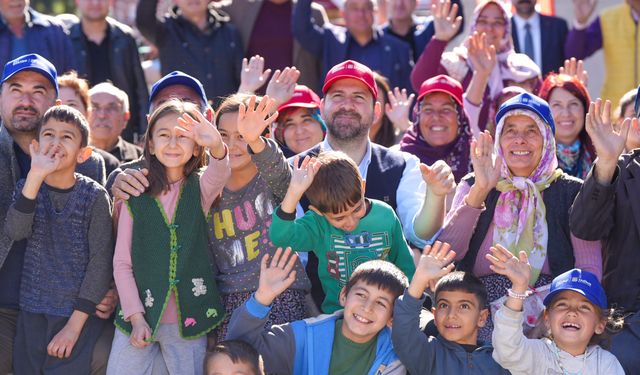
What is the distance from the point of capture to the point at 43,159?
5.31 meters

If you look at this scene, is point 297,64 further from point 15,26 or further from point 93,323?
point 93,323

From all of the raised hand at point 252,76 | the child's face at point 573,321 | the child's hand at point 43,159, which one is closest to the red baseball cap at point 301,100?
the raised hand at point 252,76

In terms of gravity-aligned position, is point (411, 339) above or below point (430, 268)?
below

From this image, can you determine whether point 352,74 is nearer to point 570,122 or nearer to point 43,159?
point 570,122

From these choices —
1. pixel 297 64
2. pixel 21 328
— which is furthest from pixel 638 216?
pixel 297 64

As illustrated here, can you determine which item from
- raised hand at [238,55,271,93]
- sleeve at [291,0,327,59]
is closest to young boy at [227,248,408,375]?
raised hand at [238,55,271,93]

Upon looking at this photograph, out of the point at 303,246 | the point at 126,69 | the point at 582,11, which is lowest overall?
the point at 126,69

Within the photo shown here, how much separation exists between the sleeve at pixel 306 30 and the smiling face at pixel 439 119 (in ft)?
5.86

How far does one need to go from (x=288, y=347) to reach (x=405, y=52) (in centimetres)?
387

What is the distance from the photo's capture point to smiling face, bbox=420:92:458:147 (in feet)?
22.7

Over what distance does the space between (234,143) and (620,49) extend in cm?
416

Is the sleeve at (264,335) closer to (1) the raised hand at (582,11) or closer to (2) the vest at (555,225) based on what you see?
(2) the vest at (555,225)

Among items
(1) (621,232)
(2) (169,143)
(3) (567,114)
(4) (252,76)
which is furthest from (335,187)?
(3) (567,114)

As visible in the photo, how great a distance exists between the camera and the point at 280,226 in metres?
5.15
